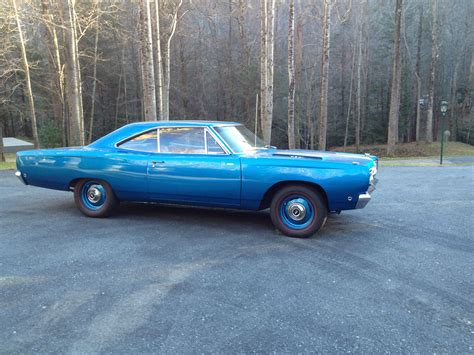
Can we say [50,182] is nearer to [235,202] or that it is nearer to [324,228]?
[235,202]

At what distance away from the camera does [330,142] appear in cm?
3962

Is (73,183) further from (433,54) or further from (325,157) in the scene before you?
(433,54)

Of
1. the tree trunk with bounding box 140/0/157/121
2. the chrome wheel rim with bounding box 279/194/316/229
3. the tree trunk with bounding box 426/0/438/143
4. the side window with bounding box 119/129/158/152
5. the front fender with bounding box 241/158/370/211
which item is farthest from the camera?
the tree trunk with bounding box 426/0/438/143

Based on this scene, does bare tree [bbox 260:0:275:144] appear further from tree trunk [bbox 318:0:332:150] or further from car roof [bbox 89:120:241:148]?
car roof [bbox 89:120:241:148]

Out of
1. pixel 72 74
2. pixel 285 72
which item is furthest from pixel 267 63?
pixel 285 72

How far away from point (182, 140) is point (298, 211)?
6.61 ft

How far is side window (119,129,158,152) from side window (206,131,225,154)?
0.85m

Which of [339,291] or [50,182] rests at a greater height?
[50,182]

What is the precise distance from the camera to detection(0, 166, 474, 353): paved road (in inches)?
106

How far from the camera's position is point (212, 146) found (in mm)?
5387

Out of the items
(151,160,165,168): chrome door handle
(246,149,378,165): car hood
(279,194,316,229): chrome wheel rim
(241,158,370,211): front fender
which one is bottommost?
(279,194,316,229): chrome wheel rim

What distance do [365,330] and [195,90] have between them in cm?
3348

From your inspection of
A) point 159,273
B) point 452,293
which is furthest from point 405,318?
point 159,273

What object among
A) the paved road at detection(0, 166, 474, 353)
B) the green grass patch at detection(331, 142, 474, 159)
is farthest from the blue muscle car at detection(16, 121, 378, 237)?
the green grass patch at detection(331, 142, 474, 159)
